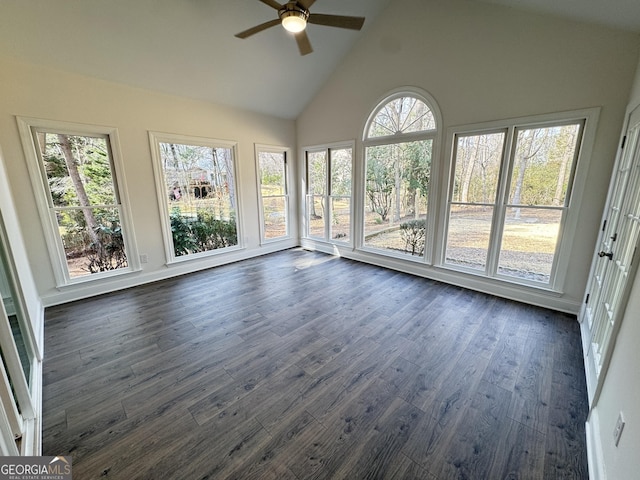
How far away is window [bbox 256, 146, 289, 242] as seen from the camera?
5230mm

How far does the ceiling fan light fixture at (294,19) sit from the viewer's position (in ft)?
7.63

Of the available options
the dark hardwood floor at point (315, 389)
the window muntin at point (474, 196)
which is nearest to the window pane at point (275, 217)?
the dark hardwood floor at point (315, 389)

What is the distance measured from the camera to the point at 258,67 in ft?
13.0

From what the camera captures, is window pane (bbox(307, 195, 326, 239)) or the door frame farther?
window pane (bbox(307, 195, 326, 239))

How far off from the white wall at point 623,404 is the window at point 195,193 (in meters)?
4.82

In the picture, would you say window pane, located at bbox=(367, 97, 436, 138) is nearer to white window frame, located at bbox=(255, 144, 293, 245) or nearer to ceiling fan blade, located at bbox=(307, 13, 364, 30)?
ceiling fan blade, located at bbox=(307, 13, 364, 30)

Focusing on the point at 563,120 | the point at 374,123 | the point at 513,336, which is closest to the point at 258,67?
the point at 374,123

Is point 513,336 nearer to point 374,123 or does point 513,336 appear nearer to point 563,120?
point 563,120

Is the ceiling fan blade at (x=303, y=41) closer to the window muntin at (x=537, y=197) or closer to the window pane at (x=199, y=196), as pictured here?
the window pane at (x=199, y=196)

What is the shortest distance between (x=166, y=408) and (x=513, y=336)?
3.04 metres
